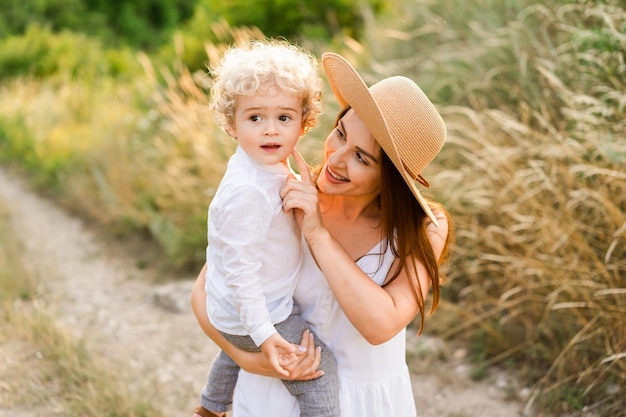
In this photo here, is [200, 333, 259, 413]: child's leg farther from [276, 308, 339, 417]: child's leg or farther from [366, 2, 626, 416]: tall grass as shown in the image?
[366, 2, 626, 416]: tall grass

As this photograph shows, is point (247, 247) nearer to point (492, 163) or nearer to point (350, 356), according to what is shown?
point (350, 356)

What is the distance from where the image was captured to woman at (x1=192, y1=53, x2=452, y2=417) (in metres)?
2.05

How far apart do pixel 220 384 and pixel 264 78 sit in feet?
3.89

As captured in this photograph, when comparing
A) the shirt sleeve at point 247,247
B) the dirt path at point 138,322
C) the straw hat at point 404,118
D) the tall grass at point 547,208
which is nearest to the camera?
the shirt sleeve at point 247,247

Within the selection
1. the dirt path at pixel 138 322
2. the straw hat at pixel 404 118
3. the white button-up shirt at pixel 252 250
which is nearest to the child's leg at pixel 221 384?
the white button-up shirt at pixel 252 250

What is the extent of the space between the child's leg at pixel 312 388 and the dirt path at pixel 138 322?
72.7 inches

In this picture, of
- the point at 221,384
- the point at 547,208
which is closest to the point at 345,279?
the point at 221,384

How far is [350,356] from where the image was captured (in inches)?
88.8

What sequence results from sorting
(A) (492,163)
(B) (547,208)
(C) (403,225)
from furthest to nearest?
(A) (492,163) → (B) (547,208) → (C) (403,225)

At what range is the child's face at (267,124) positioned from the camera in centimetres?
203

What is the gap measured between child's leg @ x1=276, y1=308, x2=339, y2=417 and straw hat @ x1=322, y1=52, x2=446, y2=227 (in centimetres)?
54

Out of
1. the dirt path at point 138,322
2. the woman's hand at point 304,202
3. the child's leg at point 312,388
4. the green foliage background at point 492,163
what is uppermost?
the woman's hand at point 304,202

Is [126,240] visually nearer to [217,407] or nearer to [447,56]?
[447,56]

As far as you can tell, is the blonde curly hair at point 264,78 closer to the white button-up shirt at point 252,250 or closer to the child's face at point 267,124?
the child's face at point 267,124
